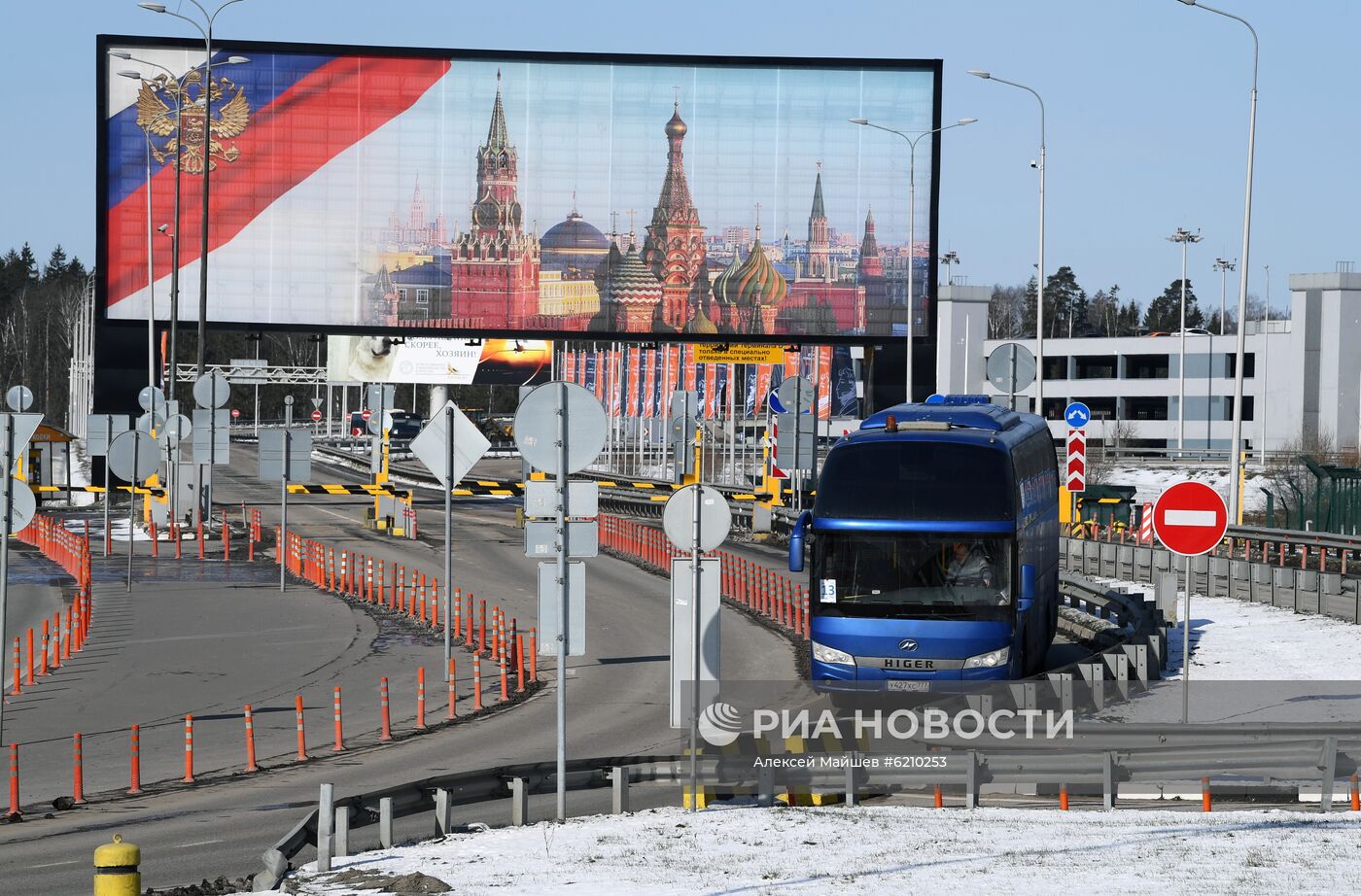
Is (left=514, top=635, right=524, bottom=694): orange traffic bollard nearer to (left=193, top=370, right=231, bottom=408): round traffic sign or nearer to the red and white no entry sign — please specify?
the red and white no entry sign

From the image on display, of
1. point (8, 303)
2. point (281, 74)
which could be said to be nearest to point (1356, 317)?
point (281, 74)

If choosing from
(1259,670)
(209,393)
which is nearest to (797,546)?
(1259,670)

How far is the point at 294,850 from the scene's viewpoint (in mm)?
12250

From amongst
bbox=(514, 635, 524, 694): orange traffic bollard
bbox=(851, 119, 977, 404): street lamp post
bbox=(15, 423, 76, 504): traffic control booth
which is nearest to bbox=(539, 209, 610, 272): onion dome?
bbox=(851, 119, 977, 404): street lamp post

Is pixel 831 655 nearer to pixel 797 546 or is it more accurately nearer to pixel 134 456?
pixel 797 546

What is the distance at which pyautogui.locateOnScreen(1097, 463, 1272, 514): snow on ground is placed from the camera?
73.8m

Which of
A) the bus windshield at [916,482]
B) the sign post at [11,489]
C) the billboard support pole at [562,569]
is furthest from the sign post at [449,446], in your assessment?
the billboard support pole at [562,569]

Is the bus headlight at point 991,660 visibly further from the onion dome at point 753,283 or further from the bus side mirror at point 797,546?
the onion dome at point 753,283

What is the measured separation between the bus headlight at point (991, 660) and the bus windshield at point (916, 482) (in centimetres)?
146

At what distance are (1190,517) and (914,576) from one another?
12.0 feet

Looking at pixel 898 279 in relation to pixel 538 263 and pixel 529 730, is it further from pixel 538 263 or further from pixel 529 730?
pixel 529 730

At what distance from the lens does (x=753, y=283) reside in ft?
175

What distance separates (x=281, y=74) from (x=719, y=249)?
13198 mm

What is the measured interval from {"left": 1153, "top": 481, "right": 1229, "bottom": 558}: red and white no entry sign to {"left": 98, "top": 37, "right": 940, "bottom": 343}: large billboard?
36.2 meters
